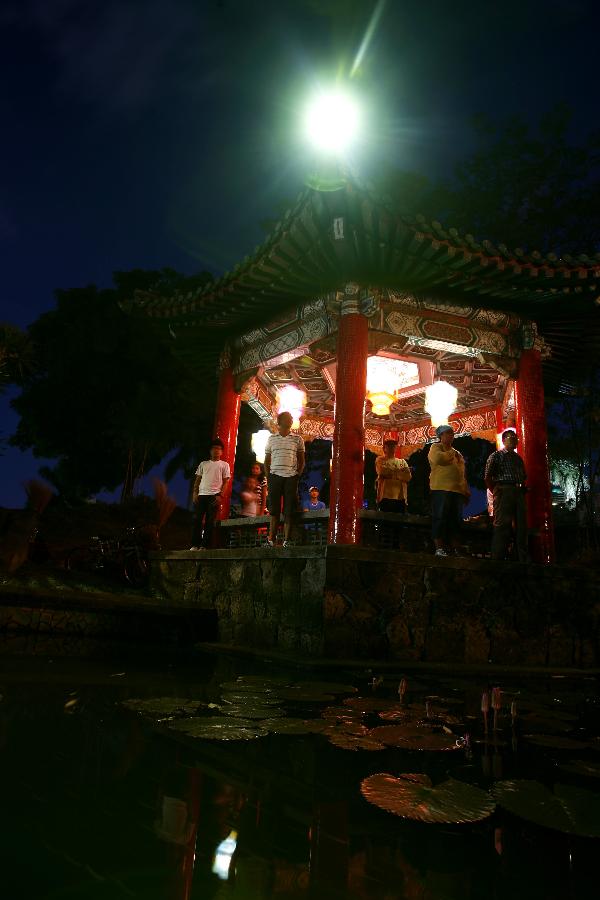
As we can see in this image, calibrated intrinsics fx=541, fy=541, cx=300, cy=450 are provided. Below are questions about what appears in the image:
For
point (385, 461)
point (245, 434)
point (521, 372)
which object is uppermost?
point (245, 434)

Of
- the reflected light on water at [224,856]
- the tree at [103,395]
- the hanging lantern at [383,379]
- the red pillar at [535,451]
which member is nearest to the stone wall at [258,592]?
the red pillar at [535,451]

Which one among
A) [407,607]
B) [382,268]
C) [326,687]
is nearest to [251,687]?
[326,687]

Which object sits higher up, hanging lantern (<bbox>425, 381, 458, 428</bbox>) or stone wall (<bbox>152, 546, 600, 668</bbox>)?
hanging lantern (<bbox>425, 381, 458, 428</bbox>)

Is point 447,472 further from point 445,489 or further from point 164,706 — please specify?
point 164,706

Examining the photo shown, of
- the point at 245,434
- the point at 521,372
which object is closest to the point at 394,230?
the point at 521,372

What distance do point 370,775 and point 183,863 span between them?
0.90m

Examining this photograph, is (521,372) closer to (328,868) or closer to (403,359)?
(403,359)

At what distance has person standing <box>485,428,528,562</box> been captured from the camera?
6.99 m

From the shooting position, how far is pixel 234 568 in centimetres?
692

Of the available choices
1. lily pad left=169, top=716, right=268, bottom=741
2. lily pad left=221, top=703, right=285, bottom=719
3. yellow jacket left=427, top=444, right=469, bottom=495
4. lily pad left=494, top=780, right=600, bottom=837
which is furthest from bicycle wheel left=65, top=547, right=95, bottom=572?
lily pad left=494, top=780, right=600, bottom=837

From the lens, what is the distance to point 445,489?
676cm

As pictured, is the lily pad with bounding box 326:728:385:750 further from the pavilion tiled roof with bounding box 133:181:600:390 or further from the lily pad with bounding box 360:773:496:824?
the pavilion tiled roof with bounding box 133:181:600:390

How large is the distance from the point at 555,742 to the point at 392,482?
20.2 ft

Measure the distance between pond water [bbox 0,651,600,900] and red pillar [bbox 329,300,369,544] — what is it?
379cm
